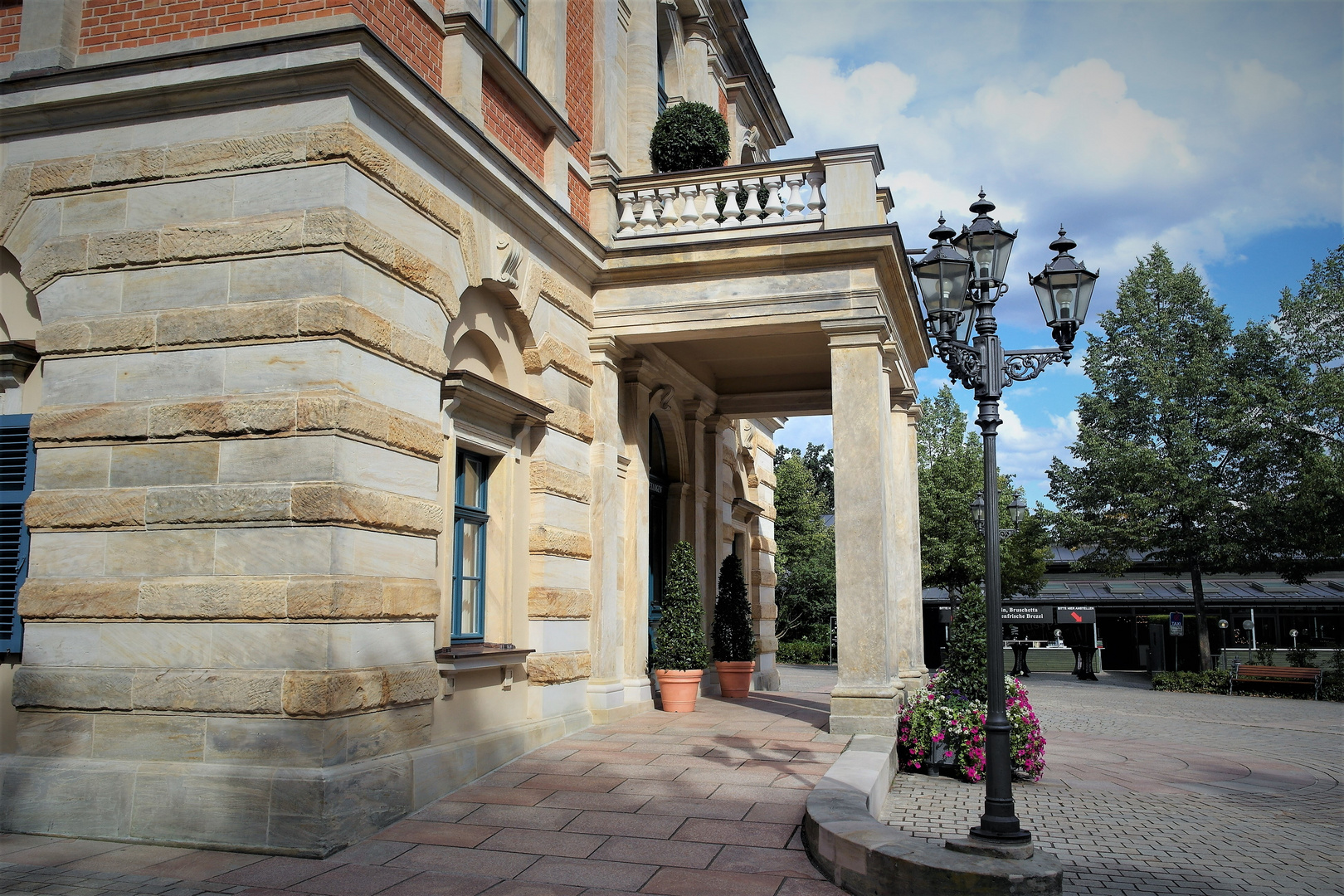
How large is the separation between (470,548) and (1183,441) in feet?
76.3

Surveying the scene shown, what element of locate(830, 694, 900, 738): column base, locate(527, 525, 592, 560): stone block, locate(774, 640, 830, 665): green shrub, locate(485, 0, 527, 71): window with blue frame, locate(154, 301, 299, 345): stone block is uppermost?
locate(485, 0, 527, 71): window with blue frame

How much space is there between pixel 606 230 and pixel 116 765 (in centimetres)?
765

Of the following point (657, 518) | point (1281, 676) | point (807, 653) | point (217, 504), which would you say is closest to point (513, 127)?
point (217, 504)

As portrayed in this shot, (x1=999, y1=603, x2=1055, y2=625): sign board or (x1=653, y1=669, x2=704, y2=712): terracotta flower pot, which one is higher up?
(x1=999, y1=603, x2=1055, y2=625): sign board

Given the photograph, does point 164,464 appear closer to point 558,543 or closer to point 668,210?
point 558,543

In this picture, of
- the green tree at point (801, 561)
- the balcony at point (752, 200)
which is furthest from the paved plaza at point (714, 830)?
the green tree at point (801, 561)

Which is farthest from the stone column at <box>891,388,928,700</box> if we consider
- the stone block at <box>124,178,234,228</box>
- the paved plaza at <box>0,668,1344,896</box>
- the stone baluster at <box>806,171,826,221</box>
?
the stone block at <box>124,178,234,228</box>

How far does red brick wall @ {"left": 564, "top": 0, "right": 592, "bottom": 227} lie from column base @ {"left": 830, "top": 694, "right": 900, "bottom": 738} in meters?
6.12

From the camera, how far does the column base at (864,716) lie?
403 inches

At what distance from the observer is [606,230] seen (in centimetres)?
1194

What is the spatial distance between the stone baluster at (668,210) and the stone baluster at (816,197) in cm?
164

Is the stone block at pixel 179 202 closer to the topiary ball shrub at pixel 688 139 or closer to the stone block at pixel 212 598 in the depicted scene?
the stone block at pixel 212 598

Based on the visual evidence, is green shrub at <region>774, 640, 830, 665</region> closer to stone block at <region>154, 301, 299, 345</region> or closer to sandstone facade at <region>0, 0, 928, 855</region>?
sandstone facade at <region>0, 0, 928, 855</region>

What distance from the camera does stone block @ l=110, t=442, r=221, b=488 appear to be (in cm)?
696
